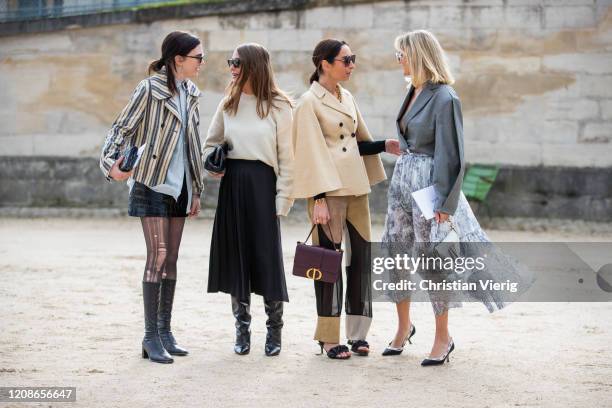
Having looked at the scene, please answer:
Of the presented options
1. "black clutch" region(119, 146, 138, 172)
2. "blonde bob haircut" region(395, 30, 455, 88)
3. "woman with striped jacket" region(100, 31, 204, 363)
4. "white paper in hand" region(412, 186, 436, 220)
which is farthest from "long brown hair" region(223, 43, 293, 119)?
"white paper in hand" region(412, 186, 436, 220)

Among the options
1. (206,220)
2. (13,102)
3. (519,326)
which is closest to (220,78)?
(206,220)

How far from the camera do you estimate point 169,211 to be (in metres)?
6.62

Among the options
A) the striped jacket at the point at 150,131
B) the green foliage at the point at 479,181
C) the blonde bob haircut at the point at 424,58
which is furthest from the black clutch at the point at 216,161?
the green foliage at the point at 479,181

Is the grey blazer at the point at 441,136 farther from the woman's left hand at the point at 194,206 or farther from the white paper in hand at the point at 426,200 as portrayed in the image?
the woman's left hand at the point at 194,206

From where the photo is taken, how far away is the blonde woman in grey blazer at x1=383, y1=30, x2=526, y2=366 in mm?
6418

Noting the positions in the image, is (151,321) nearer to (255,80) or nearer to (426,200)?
(255,80)

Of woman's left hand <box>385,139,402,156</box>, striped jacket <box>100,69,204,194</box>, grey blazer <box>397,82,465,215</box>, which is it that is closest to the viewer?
grey blazer <box>397,82,465,215</box>

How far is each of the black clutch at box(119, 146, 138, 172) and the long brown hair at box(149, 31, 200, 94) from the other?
0.46 meters

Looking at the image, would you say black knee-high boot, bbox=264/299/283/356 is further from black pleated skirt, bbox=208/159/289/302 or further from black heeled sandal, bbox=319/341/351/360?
black heeled sandal, bbox=319/341/351/360

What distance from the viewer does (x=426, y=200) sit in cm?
644

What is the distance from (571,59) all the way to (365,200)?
27.5 ft

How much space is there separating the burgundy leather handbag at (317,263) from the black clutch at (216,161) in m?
0.65

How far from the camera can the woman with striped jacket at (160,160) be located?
652 cm

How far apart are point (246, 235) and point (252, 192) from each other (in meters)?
0.27
